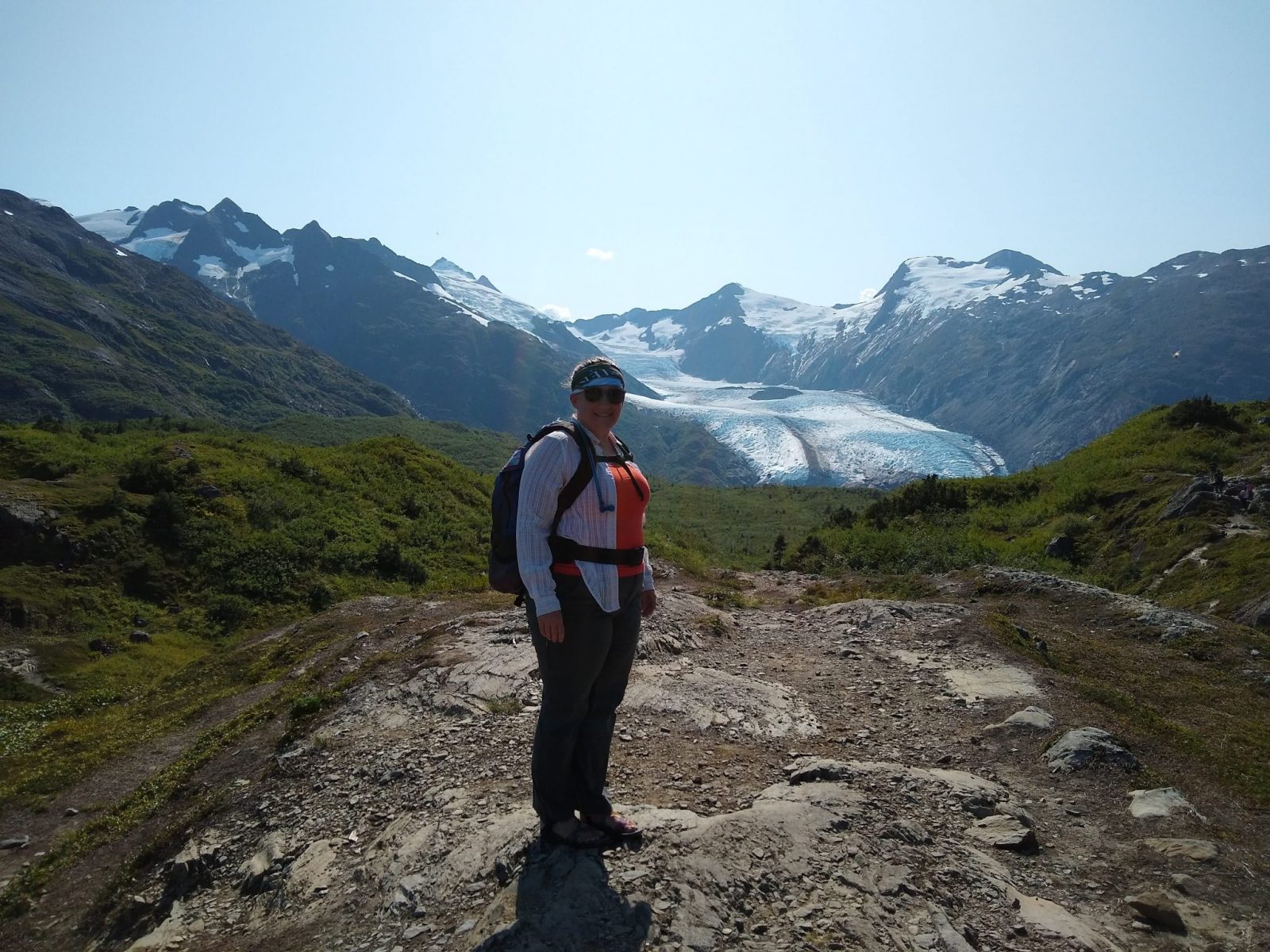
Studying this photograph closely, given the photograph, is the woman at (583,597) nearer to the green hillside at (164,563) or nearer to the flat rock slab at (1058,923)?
the flat rock slab at (1058,923)

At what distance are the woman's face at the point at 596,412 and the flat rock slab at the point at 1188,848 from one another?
13.7ft

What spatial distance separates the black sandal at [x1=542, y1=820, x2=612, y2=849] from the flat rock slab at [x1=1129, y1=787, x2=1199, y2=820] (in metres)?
3.59

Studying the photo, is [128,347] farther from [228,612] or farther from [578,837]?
[578,837]

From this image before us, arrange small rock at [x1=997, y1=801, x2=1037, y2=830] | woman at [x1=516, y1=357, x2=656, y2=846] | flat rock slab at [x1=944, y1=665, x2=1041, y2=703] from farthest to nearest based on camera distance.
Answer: flat rock slab at [x1=944, y1=665, x2=1041, y2=703] → small rock at [x1=997, y1=801, x2=1037, y2=830] → woman at [x1=516, y1=357, x2=656, y2=846]

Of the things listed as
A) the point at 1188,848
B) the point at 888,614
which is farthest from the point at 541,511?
the point at 888,614

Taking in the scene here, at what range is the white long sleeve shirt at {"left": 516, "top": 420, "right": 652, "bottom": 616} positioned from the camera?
3709 mm

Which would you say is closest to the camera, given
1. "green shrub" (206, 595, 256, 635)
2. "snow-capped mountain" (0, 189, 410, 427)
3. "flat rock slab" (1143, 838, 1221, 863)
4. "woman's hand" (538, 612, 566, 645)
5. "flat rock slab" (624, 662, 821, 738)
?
"woman's hand" (538, 612, 566, 645)

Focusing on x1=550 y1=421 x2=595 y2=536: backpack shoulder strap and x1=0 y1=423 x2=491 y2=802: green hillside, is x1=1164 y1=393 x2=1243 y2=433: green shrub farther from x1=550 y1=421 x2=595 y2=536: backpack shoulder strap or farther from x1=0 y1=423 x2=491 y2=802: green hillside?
x1=550 y1=421 x2=595 y2=536: backpack shoulder strap

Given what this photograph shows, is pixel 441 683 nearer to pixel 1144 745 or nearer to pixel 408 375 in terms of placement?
pixel 1144 745

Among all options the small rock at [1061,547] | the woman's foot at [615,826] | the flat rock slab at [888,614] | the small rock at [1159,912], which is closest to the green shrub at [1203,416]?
the small rock at [1061,547]

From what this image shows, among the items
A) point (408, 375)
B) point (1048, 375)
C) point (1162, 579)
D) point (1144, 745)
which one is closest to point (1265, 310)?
point (1048, 375)

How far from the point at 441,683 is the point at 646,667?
88.8 inches

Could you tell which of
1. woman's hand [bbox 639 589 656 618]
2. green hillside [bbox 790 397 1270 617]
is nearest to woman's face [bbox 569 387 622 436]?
woman's hand [bbox 639 589 656 618]

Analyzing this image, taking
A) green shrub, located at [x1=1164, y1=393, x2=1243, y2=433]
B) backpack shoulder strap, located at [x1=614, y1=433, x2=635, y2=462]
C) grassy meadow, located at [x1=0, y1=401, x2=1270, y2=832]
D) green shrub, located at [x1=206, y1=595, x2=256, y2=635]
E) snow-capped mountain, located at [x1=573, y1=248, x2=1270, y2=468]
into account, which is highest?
snow-capped mountain, located at [x1=573, y1=248, x2=1270, y2=468]
